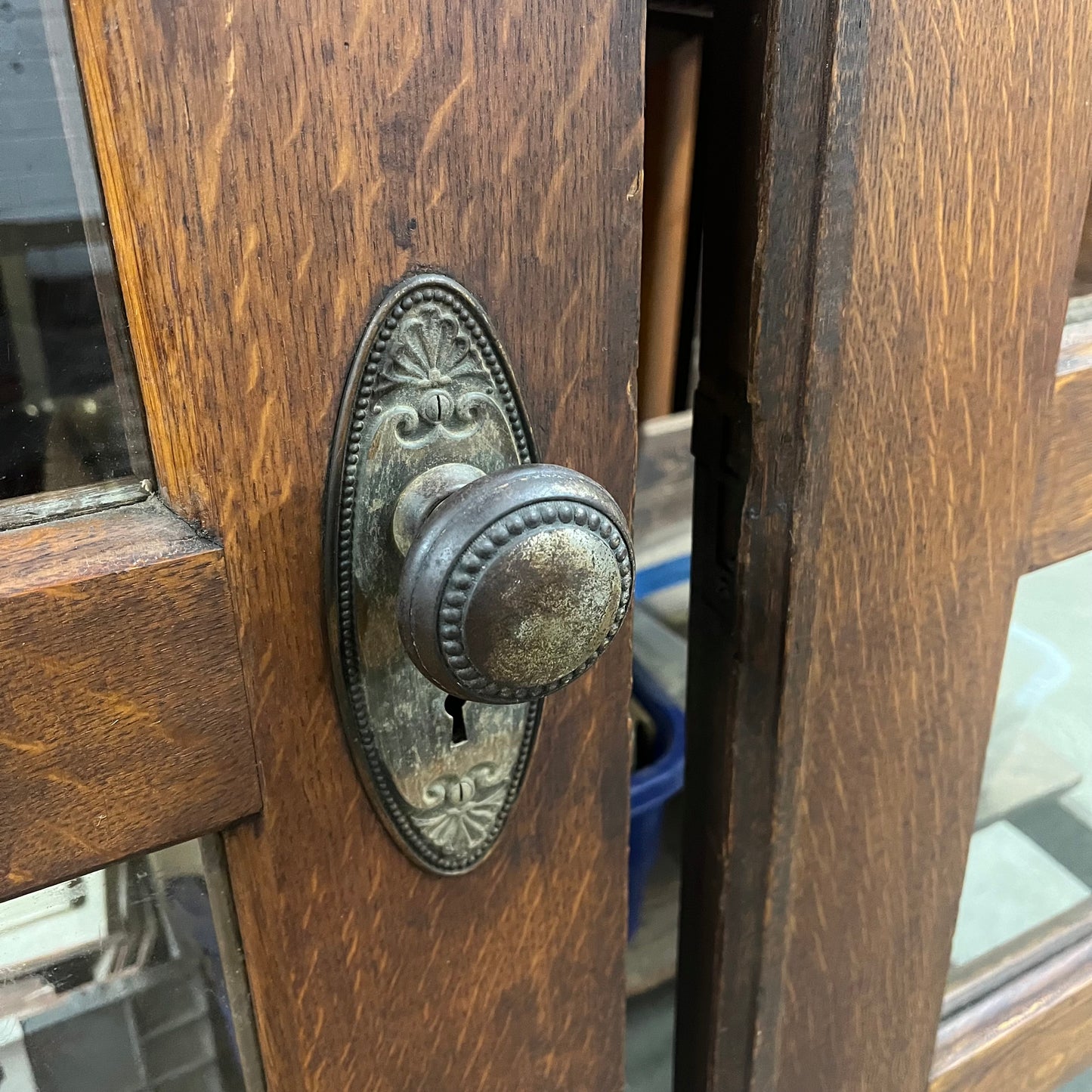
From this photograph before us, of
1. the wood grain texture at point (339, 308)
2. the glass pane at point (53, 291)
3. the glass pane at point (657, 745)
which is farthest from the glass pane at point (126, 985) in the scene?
the glass pane at point (657, 745)

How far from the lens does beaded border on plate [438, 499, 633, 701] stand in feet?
0.81

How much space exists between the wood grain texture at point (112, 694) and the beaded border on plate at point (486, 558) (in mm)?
68

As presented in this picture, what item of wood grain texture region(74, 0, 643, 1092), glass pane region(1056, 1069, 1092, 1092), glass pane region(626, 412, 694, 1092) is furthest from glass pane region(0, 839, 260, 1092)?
glass pane region(1056, 1069, 1092, 1092)

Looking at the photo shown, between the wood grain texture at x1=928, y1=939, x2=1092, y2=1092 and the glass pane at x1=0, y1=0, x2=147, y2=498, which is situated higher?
the glass pane at x1=0, y1=0, x2=147, y2=498

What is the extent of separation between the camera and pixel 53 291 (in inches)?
9.8

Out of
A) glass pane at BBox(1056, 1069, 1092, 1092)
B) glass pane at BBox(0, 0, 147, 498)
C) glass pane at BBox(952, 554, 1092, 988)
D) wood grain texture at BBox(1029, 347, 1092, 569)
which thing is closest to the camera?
glass pane at BBox(0, 0, 147, 498)

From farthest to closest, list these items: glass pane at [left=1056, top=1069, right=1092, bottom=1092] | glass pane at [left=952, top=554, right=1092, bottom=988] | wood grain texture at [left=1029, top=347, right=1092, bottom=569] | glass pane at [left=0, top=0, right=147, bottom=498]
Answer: glass pane at [left=1056, top=1069, right=1092, bottom=1092] → glass pane at [left=952, top=554, right=1092, bottom=988] → wood grain texture at [left=1029, top=347, right=1092, bottom=569] → glass pane at [left=0, top=0, right=147, bottom=498]

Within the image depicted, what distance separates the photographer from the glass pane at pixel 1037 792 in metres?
0.53

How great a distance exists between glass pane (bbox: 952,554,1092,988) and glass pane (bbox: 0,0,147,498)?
1.47 feet

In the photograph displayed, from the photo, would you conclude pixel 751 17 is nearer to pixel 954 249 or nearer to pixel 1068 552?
pixel 954 249

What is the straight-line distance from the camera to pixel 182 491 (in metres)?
0.26

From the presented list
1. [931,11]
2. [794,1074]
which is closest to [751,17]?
[931,11]

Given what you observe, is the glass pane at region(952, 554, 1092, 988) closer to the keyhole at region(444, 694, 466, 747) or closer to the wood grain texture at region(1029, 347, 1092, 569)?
the wood grain texture at region(1029, 347, 1092, 569)

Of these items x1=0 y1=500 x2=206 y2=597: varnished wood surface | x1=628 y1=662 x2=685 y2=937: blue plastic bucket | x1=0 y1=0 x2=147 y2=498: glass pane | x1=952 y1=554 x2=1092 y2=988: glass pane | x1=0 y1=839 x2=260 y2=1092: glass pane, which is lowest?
x1=628 y1=662 x2=685 y2=937: blue plastic bucket
